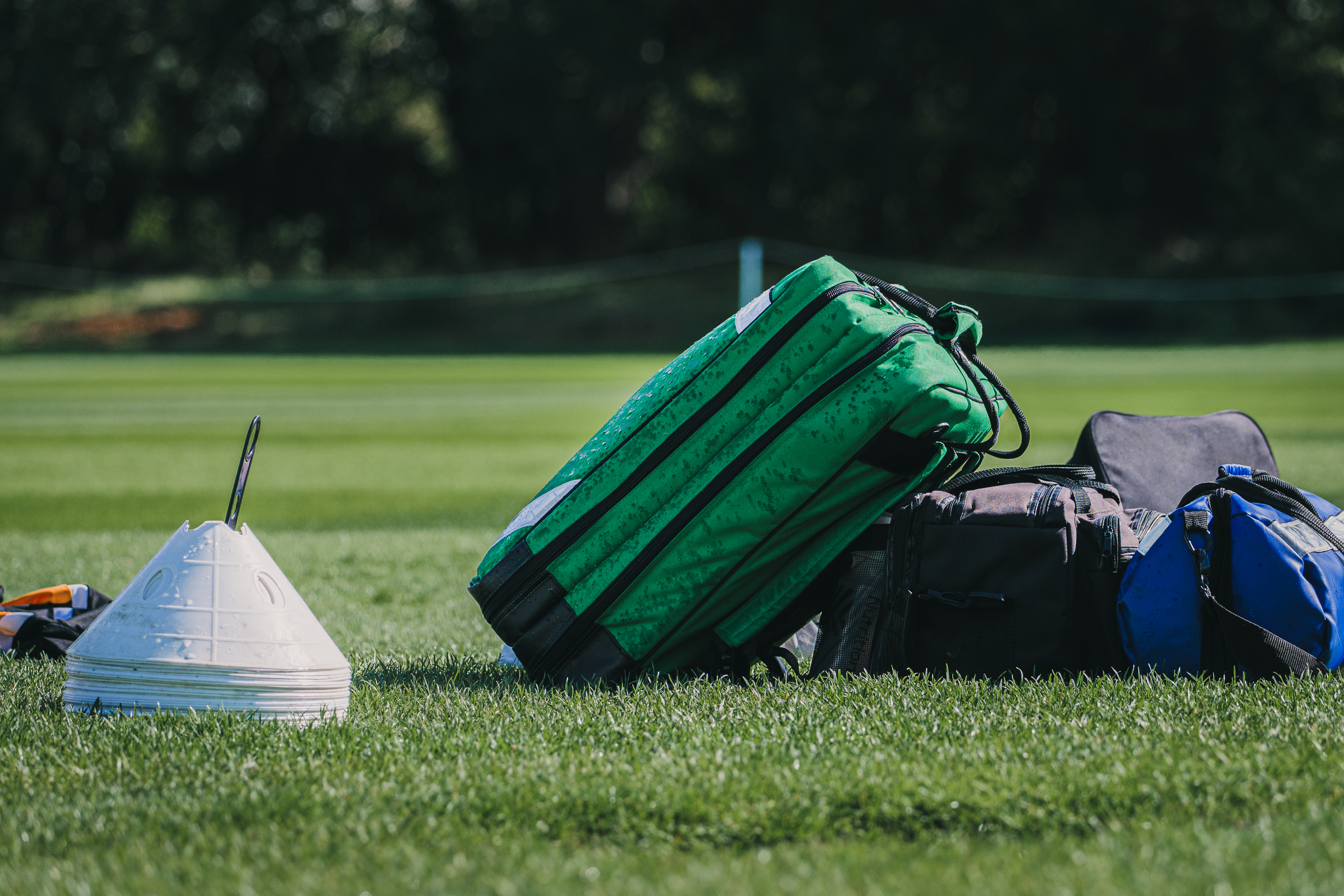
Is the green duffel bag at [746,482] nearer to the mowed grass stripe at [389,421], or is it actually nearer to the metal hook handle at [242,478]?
the metal hook handle at [242,478]

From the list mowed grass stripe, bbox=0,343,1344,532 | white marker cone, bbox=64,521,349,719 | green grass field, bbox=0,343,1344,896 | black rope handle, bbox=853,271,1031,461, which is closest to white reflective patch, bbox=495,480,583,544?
green grass field, bbox=0,343,1344,896

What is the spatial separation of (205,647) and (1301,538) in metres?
2.04

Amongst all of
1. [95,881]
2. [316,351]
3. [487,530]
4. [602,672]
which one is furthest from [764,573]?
[316,351]

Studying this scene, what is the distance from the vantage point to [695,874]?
1.58 meters

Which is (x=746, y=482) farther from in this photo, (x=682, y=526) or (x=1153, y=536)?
(x=1153, y=536)

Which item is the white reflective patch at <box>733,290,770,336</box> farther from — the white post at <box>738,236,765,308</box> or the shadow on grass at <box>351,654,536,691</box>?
the white post at <box>738,236,765,308</box>

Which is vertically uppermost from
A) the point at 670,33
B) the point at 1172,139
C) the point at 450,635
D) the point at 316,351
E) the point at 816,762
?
the point at 670,33

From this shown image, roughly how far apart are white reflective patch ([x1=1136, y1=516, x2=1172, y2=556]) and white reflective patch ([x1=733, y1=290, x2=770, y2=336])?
2.96 feet

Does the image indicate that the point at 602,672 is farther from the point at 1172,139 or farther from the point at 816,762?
the point at 1172,139

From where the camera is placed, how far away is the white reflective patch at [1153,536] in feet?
8.48

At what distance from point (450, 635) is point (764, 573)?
3.76 feet

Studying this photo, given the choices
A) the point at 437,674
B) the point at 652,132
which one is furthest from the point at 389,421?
the point at 652,132

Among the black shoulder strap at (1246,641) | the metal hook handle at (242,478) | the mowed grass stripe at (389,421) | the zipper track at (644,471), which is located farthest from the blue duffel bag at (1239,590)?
the mowed grass stripe at (389,421)

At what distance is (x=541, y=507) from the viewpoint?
112 inches
